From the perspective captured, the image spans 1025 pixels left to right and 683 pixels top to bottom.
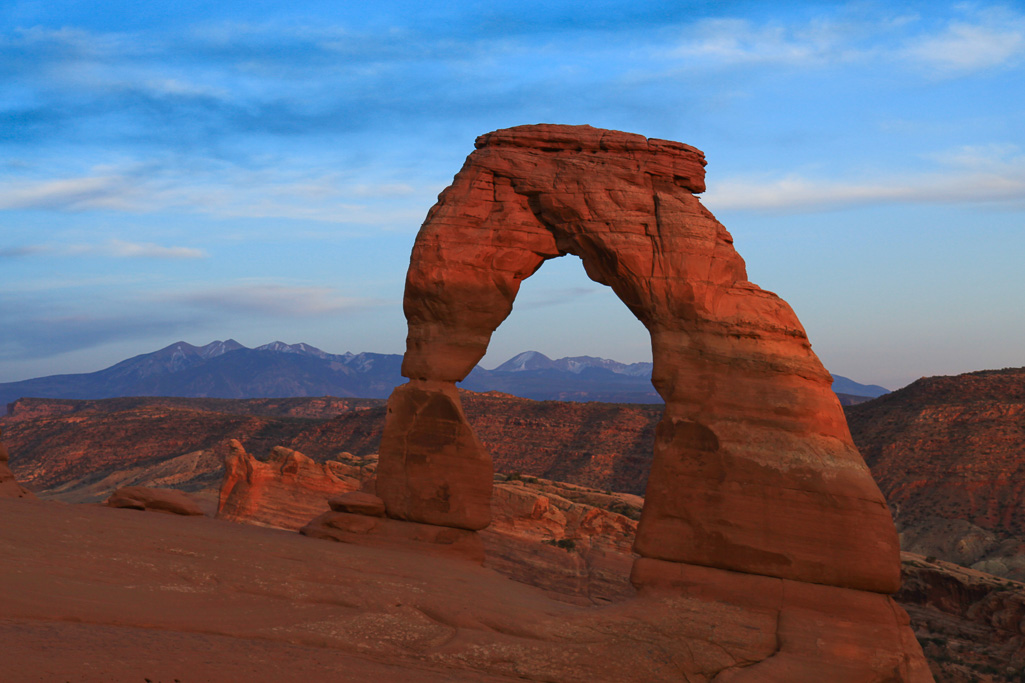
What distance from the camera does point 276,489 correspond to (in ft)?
101

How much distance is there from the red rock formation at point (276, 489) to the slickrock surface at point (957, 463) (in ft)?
97.7

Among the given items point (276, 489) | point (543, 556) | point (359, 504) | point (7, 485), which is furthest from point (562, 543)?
point (7, 485)

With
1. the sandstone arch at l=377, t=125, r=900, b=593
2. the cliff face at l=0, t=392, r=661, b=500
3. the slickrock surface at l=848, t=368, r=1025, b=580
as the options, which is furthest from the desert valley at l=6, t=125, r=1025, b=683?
the cliff face at l=0, t=392, r=661, b=500

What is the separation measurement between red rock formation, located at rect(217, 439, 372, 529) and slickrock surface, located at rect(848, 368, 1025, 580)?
2977cm

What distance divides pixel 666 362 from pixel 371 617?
25.5 feet

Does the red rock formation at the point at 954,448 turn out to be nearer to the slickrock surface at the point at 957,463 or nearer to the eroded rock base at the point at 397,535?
the slickrock surface at the point at 957,463

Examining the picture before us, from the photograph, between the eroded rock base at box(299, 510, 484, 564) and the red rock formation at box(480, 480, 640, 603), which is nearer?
the eroded rock base at box(299, 510, 484, 564)

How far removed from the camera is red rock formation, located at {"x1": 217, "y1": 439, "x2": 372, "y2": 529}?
29734 millimetres

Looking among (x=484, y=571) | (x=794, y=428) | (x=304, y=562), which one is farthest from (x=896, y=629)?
(x=304, y=562)

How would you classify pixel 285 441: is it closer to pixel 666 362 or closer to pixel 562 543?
pixel 562 543

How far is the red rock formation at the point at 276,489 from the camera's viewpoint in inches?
1171

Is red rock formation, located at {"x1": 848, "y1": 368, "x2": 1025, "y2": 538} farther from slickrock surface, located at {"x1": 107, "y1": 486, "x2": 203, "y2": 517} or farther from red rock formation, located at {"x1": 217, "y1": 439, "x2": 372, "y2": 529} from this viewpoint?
slickrock surface, located at {"x1": 107, "y1": 486, "x2": 203, "y2": 517}

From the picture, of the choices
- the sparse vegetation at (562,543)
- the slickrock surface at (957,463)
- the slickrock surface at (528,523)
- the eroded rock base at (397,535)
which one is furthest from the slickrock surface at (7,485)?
the slickrock surface at (957,463)

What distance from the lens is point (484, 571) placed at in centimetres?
1797
